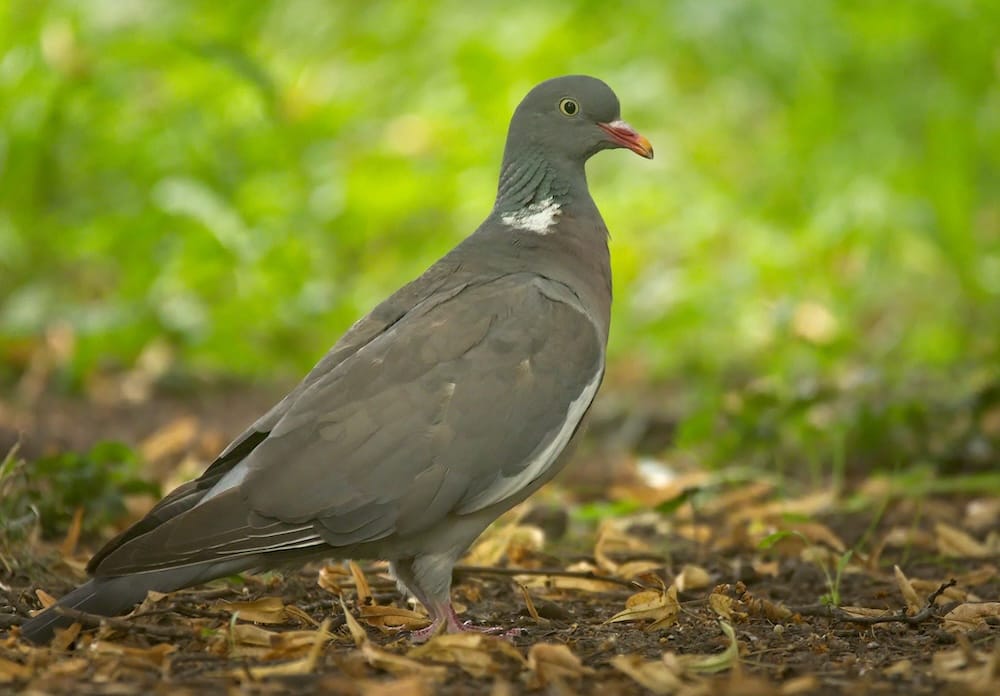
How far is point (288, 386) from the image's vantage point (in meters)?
8.28

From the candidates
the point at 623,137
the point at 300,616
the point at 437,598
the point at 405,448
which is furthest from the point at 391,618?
the point at 623,137

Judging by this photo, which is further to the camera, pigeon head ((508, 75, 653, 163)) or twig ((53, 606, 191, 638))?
pigeon head ((508, 75, 653, 163))

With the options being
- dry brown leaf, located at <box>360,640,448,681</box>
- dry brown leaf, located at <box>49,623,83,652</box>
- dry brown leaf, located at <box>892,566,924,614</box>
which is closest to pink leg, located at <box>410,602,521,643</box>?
dry brown leaf, located at <box>360,640,448,681</box>

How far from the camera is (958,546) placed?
16.0 feet

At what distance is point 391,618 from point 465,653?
0.76 m

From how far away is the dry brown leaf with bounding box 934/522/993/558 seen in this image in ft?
15.9

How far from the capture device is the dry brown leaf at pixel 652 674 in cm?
300

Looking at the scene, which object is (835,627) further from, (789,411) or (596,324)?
(789,411)

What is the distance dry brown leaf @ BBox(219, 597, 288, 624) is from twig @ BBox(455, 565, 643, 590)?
797mm

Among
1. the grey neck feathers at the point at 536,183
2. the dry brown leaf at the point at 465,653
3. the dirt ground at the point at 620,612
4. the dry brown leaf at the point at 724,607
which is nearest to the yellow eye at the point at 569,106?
the grey neck feathers at the point at 536,183

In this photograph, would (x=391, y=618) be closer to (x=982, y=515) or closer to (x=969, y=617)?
(x=969, y=617)

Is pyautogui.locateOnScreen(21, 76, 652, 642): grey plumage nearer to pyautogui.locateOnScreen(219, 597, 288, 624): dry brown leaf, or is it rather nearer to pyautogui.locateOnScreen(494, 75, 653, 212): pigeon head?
pyautogui.locateOnScreen(219, 597, 288, 624): dry brown leaf

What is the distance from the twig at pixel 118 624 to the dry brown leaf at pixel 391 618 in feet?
1.87

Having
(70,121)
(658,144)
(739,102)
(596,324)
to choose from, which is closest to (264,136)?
(70,121)
